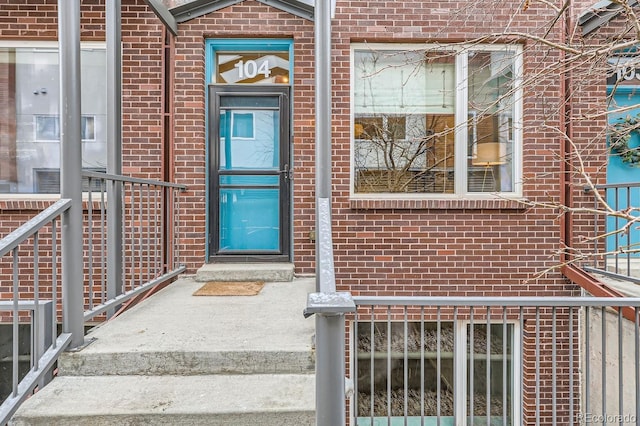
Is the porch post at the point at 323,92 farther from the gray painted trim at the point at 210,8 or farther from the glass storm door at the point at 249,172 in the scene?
the glass storm door at the point at 249,172

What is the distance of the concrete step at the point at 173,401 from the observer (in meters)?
1.97

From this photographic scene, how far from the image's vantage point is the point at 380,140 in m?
4.50

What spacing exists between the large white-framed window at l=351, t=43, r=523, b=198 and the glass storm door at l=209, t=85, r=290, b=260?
891 millimetres

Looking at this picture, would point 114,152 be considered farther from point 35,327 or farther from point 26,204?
Answer: point 26,204

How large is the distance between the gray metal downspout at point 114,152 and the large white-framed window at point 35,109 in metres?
1.41

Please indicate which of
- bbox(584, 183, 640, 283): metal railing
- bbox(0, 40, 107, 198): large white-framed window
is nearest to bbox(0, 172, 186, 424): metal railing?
bbox(0, 40, 107, 198): large white-framed window

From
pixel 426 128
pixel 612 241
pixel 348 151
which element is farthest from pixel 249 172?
pixel 612 241

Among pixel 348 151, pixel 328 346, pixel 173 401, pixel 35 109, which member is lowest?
pixel 173 401

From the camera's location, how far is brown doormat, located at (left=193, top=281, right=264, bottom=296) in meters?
3.59

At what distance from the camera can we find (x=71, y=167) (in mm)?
2434

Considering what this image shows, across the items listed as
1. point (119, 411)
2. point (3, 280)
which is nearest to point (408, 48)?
point (119, 411)

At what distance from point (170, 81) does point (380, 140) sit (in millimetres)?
2484

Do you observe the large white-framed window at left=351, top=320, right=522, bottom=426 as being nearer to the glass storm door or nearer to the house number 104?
the glass storm door

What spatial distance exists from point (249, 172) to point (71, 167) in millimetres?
2214
